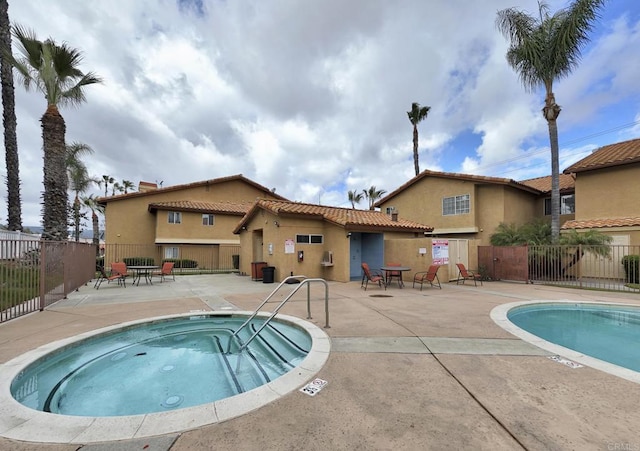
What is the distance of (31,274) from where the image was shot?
8055 millimetres

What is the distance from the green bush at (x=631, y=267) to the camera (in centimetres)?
1371

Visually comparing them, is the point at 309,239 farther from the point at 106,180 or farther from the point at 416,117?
the point at 106,180

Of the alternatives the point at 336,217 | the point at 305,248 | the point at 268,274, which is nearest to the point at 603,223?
the point at 336,217

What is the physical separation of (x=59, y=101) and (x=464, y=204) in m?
25.1

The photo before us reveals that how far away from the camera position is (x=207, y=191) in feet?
92.6

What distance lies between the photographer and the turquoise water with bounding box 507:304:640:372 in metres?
5.84

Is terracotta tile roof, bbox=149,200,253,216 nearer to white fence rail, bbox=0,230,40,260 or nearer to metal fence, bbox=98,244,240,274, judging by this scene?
metal fence, bbox=98,244,240,274

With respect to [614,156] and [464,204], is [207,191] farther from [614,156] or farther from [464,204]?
[614,156]

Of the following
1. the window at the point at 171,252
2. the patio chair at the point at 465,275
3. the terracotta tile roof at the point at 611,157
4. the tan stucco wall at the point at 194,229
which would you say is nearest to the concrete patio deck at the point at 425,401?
the patio chair at the point at 465,275

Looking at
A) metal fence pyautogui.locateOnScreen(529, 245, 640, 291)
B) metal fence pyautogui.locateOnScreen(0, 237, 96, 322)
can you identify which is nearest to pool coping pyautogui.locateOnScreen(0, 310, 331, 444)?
Result: metal fence pyautogui.locateOnScreen(0, 237, 96, 322)

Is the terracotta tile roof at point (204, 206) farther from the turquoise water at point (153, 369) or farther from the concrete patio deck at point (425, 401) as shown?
the turquoise water at point (153, 369)

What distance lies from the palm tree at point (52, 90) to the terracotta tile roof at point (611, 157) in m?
29.0

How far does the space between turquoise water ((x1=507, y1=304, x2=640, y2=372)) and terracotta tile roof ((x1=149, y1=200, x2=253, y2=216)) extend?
23.3 m

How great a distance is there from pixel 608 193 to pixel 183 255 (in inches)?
1202
